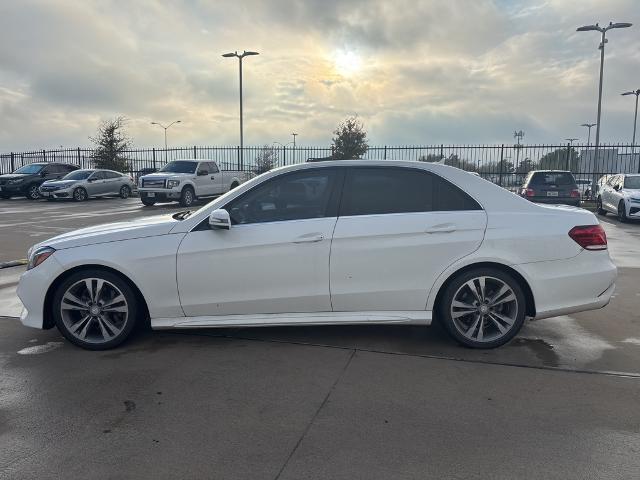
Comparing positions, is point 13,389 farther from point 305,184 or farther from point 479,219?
point 479,219

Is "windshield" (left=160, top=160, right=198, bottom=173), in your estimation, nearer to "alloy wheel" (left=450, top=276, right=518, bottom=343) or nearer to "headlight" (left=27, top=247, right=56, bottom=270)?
"headlight" (left=27, top=247, right=56, bottom=270)

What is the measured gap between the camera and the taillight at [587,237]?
4344 mm

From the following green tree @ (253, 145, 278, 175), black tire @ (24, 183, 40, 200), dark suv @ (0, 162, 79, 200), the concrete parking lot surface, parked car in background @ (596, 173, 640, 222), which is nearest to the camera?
the concrete parking lot surface

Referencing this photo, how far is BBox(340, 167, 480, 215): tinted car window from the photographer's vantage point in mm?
4402

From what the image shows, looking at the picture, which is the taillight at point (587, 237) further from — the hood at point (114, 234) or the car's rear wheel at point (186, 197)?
the car's rear wheel at point (186, 197)

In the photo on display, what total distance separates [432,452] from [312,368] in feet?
4.47

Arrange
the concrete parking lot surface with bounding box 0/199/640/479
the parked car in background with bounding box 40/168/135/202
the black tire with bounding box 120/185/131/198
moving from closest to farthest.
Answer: the concrete parking lot surface with bounding box 0/199/640/479 < the parked car in background with bounding box 40/168/135/202 < the black tire with bounding box 120/185/131/198

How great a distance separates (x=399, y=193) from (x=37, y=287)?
10.5 ft

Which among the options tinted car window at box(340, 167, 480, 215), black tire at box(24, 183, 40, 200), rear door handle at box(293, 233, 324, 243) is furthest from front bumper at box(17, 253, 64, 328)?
black tire at box(24, 183, 40, 200)

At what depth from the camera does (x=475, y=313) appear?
14.4 feet

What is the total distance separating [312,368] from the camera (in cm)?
404

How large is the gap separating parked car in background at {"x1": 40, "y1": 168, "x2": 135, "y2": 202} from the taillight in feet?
74.1

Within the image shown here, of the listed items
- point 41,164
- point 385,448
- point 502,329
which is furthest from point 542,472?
point 41,164

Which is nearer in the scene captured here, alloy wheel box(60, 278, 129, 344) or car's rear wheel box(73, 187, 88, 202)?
alloy wheel box(60, 278, 129, 344)
